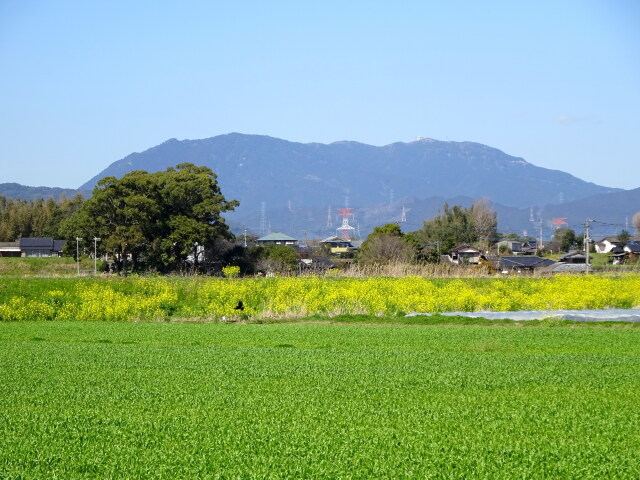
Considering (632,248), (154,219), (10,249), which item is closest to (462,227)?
(632,248)

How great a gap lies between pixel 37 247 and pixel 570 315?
85.7 m

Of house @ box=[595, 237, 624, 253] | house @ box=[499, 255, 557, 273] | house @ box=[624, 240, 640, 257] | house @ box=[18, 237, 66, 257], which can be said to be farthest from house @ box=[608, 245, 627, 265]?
house @ box=[18, 237, 66, 257]

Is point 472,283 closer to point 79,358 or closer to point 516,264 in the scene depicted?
point 79,358

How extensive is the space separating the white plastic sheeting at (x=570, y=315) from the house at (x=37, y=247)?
8048 cm

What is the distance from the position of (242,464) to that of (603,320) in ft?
72.4

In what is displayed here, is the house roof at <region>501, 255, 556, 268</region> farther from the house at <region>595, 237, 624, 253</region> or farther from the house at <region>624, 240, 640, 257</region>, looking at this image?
the house at <region>595, 237, 624, 253</region>

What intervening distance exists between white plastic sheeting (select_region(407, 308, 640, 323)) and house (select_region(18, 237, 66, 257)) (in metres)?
80.5

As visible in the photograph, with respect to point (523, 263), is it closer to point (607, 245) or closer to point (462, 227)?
point (462, 227)

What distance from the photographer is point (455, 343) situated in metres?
21.5

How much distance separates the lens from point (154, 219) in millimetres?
62594

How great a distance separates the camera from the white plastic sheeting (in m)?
28.3

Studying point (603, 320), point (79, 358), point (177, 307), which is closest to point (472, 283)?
point (603, 320)

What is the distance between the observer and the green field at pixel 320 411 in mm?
8891

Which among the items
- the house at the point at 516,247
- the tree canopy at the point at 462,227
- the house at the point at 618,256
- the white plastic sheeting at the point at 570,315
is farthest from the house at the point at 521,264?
the white plastic sheeting at the point at 570,315
